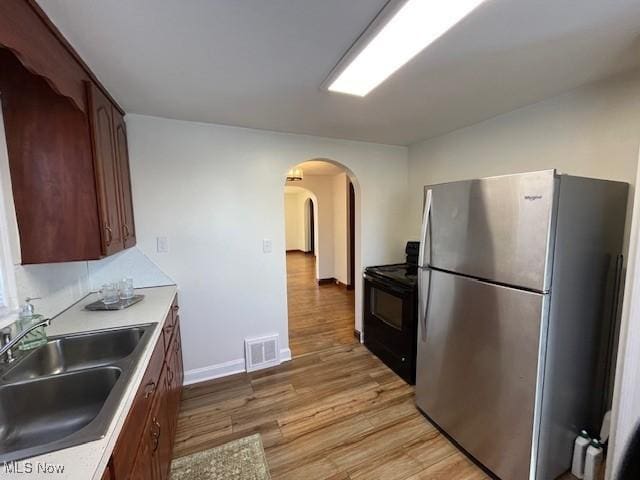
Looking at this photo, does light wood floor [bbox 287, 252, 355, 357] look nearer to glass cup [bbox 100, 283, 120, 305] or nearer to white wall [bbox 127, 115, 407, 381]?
white wall [bbox 127, 115, 407, 381]

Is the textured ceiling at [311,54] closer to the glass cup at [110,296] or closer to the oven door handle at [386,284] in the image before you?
the glass cup at [110,296]

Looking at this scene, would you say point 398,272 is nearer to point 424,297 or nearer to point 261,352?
point 424,297

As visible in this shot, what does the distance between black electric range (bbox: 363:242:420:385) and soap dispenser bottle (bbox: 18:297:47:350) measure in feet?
7.78

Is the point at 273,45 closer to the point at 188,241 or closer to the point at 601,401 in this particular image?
the point at 188,241

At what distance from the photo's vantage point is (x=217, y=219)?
250 cm

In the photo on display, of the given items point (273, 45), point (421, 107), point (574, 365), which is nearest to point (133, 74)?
point (273, 45)

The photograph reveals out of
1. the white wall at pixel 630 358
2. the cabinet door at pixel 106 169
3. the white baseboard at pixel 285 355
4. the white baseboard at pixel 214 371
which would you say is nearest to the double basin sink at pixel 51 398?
the cabinet door at pixel 106 169

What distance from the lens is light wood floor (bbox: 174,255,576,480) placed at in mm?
1677

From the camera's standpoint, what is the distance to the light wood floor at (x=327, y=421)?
168cm

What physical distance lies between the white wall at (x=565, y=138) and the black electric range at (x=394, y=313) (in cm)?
108

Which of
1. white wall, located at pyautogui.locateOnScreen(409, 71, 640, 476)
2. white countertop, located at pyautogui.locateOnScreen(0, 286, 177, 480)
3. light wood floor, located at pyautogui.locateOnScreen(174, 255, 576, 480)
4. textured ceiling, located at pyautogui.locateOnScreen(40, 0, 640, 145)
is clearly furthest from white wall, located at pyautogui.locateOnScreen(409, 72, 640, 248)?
white countertop, located at pyautogui.locateOnScreen(0, 286, 177, 480)

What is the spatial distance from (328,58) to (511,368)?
6.22 ft

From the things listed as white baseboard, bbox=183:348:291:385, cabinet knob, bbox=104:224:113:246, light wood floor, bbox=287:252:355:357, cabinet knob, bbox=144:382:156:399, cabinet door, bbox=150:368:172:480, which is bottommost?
light wood floor, bbox=287:252:355:357

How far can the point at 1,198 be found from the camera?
1321 millimetres
